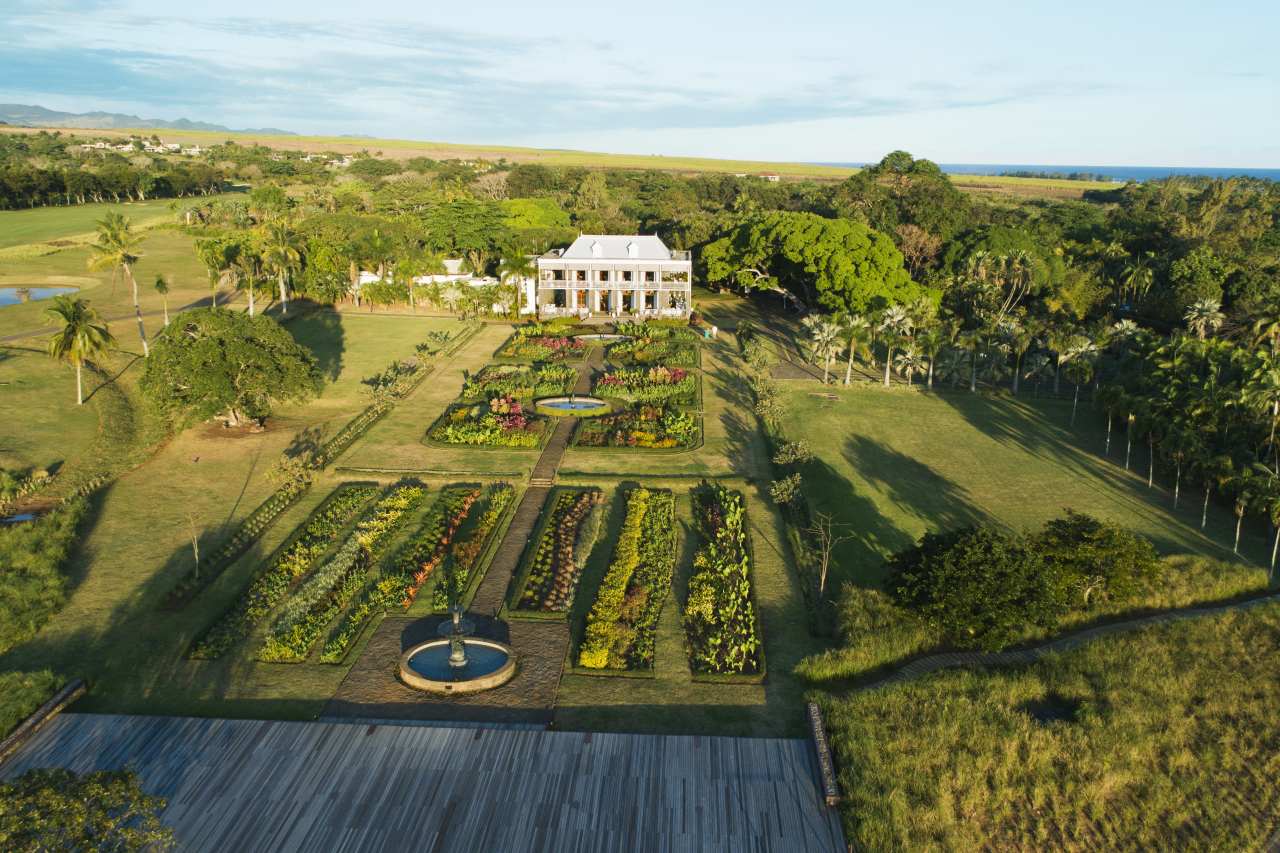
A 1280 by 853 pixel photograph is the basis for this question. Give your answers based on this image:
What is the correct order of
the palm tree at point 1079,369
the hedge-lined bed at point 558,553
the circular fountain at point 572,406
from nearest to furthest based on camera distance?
1. the hedge-lined bed at point 558,553
2. the circular fountain at point 572,406
3. the palm tree at point 1079,369

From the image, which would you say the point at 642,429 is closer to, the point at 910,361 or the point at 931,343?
the point at 910,361

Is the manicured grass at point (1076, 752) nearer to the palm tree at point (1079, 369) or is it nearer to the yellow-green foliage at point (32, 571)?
the yellow-green foliage at point (32, 571)

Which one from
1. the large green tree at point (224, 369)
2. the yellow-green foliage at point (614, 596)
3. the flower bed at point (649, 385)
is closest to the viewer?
the yellow-green foliage at point (614, 596)

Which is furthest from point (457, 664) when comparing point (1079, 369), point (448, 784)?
point (1079, 369)

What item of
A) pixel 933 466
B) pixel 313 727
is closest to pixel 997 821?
pixel 313 727

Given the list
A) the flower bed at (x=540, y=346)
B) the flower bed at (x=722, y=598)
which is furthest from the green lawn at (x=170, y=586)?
the flower bed at (x=540, y=346)

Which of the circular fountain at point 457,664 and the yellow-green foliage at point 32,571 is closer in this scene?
the circular fountain at point 457,664

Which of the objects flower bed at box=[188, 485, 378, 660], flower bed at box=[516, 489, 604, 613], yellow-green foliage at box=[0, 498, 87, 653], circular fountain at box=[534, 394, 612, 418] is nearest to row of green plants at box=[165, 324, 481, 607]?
flower bed at box=[188, 485, 378, 660]

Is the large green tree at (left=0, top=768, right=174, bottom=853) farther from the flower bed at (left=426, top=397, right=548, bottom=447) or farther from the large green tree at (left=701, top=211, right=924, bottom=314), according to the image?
the large green tree at (left=701, top=211, right=924, bottom=314)
